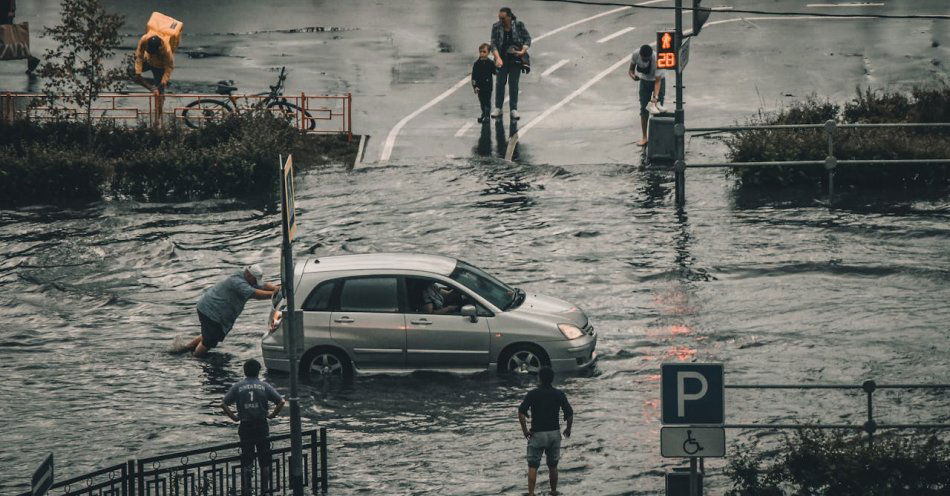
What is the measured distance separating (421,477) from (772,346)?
5872mm

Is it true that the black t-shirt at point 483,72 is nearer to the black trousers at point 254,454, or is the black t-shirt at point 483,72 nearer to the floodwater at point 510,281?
the floodwater at point 510,281

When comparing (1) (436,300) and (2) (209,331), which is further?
(2) (209,331)

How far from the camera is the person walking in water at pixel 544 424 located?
51.1 feet

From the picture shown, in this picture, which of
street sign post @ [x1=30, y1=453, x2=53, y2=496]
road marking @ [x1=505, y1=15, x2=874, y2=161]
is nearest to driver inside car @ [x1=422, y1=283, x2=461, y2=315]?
street sign post @ [x1=30, y1=453, x2=53, y2=496]

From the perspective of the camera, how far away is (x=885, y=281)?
899 inches

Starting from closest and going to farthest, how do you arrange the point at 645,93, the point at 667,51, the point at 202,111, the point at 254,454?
the point at 254,454 < the point at 667,51 < the point at 645,93 < the point at 202,111

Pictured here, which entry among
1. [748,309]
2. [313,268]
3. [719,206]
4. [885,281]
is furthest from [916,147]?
[313,268]

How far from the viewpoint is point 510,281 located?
23.5 meters

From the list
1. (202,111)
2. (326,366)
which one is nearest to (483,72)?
(202,111)

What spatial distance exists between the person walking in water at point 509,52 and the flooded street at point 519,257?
0.77m

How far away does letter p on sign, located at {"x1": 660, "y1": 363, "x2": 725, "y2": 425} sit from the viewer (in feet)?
45.3

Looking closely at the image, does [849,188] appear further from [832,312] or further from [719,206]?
[832,312]

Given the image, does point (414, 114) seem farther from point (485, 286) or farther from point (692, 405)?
point (692, 405)

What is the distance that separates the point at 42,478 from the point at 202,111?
21.1m
